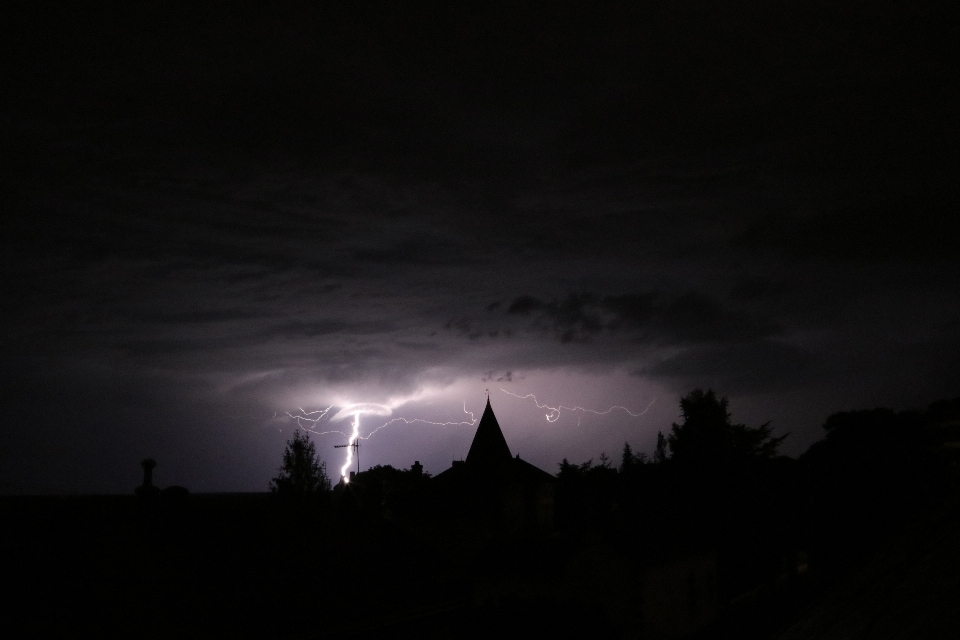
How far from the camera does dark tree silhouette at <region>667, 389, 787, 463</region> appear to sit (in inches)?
2938

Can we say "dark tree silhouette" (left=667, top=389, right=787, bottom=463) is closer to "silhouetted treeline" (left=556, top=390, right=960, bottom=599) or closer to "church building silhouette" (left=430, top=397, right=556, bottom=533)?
"silhouetted treeline" (left=556, top=390, right=960, bottom=599)

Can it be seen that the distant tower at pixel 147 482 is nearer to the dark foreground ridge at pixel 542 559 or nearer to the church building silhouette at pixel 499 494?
the dark foreground ridge at pixel 542 559

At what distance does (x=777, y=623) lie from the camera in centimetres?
3747

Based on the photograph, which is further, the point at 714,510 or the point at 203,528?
the point at 714,510

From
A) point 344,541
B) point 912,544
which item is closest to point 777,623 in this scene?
point 344,541

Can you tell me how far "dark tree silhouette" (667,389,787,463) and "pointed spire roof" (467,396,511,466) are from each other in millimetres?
21409

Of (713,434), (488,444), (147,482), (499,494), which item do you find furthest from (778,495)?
(147,482)

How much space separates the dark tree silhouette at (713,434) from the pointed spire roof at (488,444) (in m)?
21.4

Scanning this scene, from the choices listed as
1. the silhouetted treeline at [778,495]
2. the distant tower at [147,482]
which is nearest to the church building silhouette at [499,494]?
the silhouetted treeline at [778,495]

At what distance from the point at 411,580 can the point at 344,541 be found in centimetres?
281

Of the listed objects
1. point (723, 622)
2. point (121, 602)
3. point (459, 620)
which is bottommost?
point (723, 622)

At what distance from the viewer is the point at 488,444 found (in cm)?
9094

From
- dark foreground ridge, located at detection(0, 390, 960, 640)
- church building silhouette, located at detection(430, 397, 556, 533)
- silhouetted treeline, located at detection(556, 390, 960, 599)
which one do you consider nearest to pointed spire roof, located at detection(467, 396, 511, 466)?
church building silhouette, located at detection(430, 397, 556, 533)

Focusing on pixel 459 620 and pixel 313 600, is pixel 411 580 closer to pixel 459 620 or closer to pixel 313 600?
pixel 459 620
